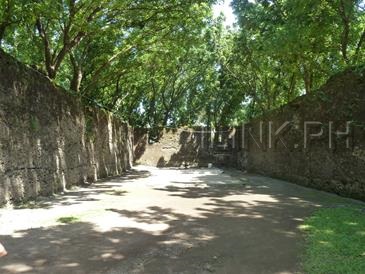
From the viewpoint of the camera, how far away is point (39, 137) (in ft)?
31.2

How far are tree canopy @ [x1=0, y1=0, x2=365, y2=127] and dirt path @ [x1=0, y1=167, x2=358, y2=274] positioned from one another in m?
4.37

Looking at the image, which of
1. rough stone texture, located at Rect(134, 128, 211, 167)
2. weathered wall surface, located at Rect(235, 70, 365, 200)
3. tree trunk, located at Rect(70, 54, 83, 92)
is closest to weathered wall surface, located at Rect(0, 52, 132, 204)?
tree trunk, located at Rect(70, 54, 83, 92)

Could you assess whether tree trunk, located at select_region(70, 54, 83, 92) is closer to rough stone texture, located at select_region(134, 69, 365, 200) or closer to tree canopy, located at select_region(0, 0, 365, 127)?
tree canopy, located at select_region(0, 0, 365, 127)

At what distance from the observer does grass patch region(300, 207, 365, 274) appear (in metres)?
4.40

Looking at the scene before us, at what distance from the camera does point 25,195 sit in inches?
337

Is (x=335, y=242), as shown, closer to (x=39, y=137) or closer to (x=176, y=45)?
(x=39, y=137)

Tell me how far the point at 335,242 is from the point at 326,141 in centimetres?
609

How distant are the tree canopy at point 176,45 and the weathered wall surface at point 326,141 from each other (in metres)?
1.36

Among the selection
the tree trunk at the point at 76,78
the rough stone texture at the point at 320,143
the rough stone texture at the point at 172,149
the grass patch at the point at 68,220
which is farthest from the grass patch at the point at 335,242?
the rough stone texture at the point at 172,149

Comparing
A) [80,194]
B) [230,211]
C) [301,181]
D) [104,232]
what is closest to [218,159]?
[301,181]

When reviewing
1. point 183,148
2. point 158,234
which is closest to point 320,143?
point 158,234

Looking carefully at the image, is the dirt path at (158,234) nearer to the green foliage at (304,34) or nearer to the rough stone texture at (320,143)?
the rough stone texture at (320,143)

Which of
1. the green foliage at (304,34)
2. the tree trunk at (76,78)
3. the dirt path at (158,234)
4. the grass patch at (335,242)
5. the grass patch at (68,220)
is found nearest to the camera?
the grass patch at (335,242)

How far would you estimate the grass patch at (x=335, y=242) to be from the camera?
4399mm
